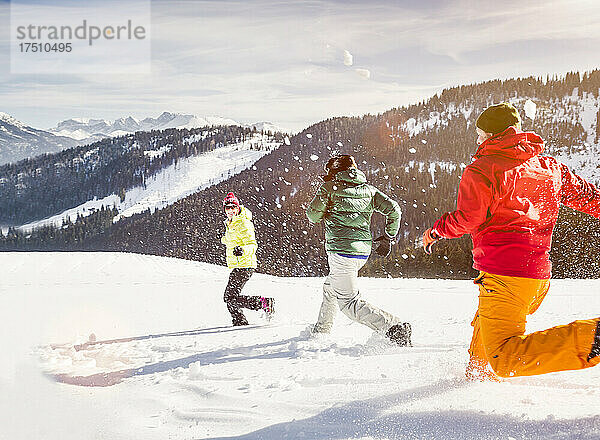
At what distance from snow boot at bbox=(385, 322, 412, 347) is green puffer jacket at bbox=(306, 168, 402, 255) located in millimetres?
760

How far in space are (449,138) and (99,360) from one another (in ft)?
484

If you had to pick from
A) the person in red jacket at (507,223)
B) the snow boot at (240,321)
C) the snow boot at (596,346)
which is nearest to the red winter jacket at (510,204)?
the person in red jacket at (507,223)

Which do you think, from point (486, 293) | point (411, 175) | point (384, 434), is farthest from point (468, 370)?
point (411, 175)

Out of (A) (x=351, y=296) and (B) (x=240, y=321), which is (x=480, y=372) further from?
Answer: (B) (x=240, y=321)

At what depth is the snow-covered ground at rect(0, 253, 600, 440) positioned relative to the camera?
8.62 ft

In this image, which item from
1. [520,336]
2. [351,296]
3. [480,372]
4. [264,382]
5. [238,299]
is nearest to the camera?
[520,336]

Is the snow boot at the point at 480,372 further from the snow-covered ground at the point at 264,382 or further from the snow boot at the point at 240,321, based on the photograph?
the snow boot at the point at 240,321

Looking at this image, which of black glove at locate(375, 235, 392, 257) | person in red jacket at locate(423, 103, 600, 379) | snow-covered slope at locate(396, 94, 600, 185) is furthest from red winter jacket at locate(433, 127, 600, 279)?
snow-covered slope at locate(396, 94, 600, 185)

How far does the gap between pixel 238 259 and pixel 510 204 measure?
12.5 feet

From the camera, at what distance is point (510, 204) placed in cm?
291

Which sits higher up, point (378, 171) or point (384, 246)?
point (378, 171)

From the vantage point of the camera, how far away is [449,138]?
466ft

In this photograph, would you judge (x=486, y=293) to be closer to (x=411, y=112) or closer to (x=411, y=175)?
(x=411, y=175)

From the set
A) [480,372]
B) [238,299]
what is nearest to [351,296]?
[480,372]
